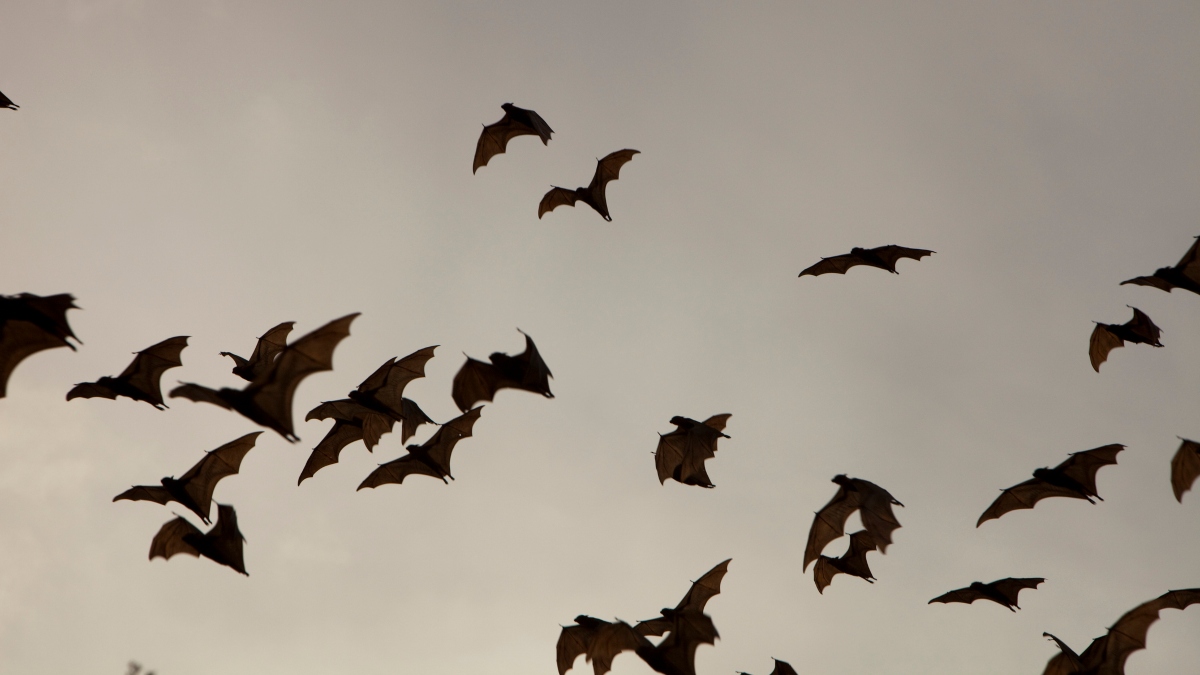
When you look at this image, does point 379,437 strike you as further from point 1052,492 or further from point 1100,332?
point 1100,332

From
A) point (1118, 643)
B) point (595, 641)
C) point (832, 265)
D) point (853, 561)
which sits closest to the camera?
point (1118, 643)

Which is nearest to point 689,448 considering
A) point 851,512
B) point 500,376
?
point 851,512

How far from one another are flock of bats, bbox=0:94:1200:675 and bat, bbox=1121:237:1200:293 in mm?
31

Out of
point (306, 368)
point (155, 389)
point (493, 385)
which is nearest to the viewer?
point (306, 368)

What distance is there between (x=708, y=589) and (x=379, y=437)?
10.5 m

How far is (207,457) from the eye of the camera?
18.6 meters

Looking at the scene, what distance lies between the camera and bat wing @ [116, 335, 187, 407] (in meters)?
18.9

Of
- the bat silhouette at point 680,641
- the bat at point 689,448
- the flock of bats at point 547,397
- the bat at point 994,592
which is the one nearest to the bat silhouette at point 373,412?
the flock of bats at point 547,397

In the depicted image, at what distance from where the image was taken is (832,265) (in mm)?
23859

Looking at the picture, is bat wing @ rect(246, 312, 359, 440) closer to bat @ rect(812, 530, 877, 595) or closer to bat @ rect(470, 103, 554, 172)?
bat @ rect(470, 103, 554, 172)

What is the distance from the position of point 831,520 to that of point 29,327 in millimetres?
18694

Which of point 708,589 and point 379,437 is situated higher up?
point 379,437

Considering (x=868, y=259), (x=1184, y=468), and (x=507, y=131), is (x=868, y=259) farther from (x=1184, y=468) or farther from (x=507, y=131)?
(x=507, y=131)

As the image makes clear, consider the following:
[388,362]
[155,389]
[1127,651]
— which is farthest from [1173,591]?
[155,389]
